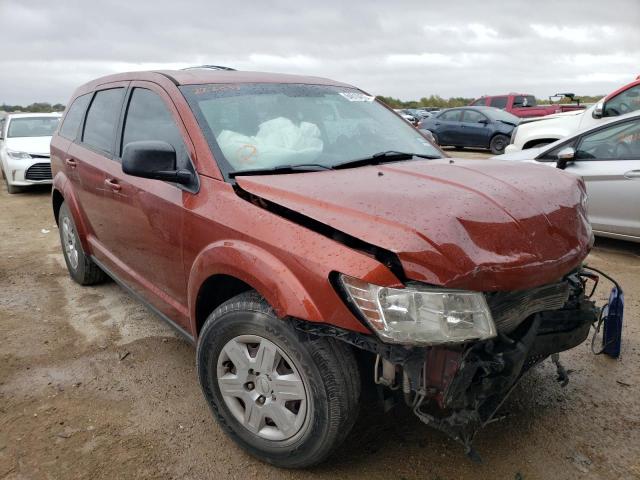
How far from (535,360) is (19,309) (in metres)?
3.90

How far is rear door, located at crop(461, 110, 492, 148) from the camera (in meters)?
15.4

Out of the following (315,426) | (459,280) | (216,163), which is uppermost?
(216,163)

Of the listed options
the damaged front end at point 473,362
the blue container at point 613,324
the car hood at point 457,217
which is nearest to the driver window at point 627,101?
the blue container at point 613,324

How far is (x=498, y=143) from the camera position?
15125 mm

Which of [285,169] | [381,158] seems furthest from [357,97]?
[285,169]

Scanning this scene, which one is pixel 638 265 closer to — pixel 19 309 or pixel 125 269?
pixel 125 269

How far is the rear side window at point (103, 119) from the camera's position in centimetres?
359

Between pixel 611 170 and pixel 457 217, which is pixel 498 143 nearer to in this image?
pixel 611 170

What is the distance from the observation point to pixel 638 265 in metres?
4.99

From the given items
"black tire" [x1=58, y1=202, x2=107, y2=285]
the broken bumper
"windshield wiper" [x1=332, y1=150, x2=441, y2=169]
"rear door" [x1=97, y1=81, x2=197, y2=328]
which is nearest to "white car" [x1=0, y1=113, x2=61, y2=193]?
"black tire" [x1=58, y1=202, x2=107, y2=285]

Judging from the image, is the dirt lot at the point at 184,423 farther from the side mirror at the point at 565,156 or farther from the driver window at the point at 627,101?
the driver window at the point at 627,101

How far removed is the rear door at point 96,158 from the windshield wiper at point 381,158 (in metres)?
1.66

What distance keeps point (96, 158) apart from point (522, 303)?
2.97m

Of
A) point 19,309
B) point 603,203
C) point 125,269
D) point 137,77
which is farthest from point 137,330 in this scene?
point 603,203
